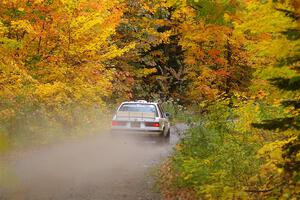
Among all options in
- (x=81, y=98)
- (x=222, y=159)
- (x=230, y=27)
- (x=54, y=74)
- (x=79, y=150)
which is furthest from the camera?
(x=230, y=27)

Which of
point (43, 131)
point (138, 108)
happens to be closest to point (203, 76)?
point (138, 108)

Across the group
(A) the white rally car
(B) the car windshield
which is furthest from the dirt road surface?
(B) the car windshield

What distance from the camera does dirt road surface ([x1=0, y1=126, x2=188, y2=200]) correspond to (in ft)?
35.0

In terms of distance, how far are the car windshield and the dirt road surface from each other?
1.09m

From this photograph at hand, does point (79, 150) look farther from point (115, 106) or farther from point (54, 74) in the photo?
point (115, 106)

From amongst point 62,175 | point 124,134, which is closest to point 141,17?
point 124,134

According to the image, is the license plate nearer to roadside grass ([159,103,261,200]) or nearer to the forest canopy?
the forest canopy

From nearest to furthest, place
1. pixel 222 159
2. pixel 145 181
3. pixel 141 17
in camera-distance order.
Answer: pixel 222 159 → pixel 145 181 → pixel 141 17

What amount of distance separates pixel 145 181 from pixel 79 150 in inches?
229

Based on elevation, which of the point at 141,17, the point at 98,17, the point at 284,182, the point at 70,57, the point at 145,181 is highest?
the point at 141,17

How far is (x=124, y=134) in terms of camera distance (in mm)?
18484

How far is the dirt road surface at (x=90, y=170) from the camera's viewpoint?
10680mm

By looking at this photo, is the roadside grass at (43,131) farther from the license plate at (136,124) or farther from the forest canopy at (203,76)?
the license plate at (136,124)

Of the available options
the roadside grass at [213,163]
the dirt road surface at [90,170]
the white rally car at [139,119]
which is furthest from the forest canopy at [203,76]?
the white rally car at [139,119]
